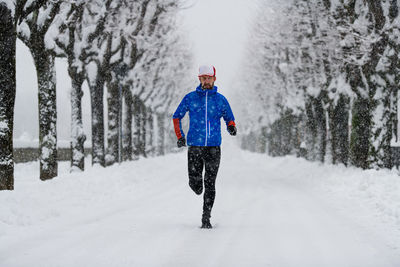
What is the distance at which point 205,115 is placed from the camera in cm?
609

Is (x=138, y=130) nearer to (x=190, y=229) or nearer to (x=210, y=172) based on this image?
(x=210, y=172)

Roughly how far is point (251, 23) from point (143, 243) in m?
31.0

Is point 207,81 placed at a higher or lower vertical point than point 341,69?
lower

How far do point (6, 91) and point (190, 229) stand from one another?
14.8 feet

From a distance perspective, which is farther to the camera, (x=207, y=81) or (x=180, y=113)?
(x=180, y=113)

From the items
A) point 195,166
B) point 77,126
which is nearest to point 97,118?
point 77,126

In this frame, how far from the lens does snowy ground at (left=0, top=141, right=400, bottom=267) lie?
4.19m

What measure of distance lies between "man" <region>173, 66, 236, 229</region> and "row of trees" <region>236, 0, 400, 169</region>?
919cm

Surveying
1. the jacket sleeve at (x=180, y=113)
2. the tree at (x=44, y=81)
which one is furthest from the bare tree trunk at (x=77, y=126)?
the jacket sleeve at (x=180, y=113)

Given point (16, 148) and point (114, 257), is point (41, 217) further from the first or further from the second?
point (16, 148)

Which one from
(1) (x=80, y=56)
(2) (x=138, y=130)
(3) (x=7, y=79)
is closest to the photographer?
(3) (x=7, y=79)

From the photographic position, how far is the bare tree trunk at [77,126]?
1520 cm

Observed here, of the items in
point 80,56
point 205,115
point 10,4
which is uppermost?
point 80,56

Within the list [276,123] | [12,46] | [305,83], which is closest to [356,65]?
[305,83]
